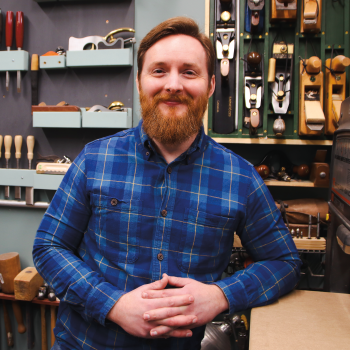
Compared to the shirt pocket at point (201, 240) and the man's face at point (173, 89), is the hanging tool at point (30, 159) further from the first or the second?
the shirt pocket at point (201, 240)

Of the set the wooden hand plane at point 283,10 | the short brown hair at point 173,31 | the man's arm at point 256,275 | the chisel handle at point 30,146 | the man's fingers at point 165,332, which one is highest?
the wooden hand plane at point 283,10

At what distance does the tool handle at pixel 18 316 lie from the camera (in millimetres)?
1969

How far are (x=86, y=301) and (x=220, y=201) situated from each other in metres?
0.54

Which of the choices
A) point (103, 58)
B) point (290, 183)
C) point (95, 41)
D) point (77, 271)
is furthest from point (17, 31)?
point (290, 183)

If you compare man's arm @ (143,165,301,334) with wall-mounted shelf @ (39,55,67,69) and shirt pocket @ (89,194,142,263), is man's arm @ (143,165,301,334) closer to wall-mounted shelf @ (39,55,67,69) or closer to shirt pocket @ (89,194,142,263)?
shirt pocket @ (89,194,142,263)

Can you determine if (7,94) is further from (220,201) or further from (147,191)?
(220,201)

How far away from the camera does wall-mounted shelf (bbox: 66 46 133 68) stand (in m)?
1.81

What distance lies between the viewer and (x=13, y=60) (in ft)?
6.41

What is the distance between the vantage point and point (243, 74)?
67.6 inches

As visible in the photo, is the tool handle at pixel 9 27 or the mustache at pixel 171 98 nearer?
the mustache at pixel 171 98

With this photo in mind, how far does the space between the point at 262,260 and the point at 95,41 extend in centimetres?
171

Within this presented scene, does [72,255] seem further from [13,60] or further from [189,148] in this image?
[13,60]

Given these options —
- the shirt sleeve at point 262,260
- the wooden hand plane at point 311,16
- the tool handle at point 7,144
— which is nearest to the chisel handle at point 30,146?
the tool handle at point 7,144

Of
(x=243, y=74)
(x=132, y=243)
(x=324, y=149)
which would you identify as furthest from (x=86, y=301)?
(x=324, y=149)
